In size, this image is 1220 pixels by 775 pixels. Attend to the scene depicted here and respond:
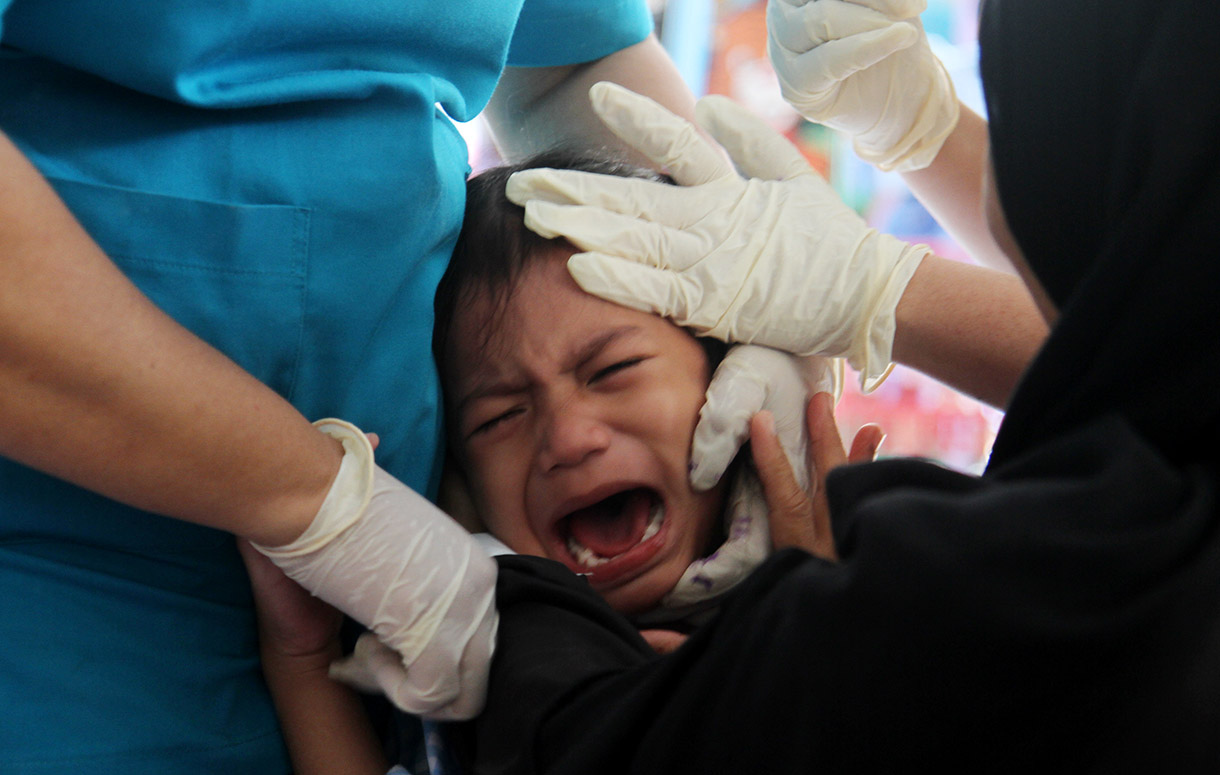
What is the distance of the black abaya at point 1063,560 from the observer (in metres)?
0.50

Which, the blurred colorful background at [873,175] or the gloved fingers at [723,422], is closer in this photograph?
the gloved fingers at [723,422]

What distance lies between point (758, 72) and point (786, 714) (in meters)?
3.18

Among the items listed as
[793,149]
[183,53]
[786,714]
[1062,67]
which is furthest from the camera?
[793,149]

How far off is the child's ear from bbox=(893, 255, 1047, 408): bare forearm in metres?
0.62

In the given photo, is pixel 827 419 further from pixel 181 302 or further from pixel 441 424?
pixel 181 302

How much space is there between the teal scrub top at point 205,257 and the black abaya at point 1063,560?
0.48 meters

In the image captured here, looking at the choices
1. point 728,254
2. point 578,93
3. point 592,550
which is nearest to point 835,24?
point 728,254

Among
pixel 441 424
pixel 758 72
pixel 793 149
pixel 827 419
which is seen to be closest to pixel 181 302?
pixel 441 424

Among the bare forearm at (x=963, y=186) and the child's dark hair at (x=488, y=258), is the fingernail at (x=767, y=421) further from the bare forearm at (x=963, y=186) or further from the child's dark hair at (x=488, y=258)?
the bare forearm at (x=963, y=186)

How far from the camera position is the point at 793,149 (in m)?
1.34

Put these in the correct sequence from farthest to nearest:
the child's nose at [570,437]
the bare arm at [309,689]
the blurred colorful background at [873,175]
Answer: the blurred colorful background at [873,175] < the child's nose at [570,437] < the bare arm at [309,689]

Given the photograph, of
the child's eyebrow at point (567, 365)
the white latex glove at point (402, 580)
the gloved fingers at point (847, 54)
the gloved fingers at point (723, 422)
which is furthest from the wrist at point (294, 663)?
the gloved fingers at point (847, 54)

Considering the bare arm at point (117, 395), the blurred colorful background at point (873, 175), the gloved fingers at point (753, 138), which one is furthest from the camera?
the blurred colorful background at point (873, 175)

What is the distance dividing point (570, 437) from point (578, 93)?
0.74m
